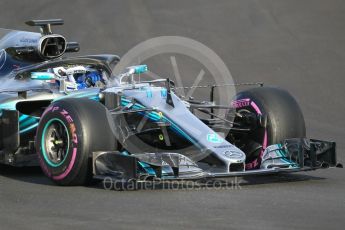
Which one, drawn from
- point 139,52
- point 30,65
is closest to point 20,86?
point 30,65

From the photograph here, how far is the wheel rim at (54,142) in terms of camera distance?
8891mm

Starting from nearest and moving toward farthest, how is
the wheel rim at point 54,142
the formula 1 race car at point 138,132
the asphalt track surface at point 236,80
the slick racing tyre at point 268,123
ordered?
the asphalt track surface at point 236,80, the formula 1 race car at point 138,132, the wheel rim at point 54,142, the slick racing tyre at point 268,123

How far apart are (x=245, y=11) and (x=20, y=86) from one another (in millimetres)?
10838

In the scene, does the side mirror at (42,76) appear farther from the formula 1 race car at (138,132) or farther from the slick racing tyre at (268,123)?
the slick racing tyre at (268,123)

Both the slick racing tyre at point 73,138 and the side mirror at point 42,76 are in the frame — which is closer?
the slick racing tyre at point 73,138

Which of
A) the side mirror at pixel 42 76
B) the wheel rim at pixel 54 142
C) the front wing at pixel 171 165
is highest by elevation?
the side mirror at pixel 42 76

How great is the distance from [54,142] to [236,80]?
7.85 m

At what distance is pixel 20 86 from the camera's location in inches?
413

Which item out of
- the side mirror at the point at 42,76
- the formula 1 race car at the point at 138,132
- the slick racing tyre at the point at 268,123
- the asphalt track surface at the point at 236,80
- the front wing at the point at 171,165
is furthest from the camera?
the side mirror at the point at 42,76

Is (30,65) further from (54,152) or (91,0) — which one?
(91,0)

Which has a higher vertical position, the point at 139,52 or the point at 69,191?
the point at 139,52

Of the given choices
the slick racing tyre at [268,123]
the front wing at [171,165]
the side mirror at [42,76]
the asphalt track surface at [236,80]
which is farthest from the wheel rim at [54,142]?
the slick racing tyre at [268,123]

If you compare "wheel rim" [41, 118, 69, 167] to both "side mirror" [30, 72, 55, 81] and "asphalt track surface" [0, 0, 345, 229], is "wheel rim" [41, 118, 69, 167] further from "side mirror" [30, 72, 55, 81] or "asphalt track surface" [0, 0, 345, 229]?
"side mirror" [30, 72, 55, 81]

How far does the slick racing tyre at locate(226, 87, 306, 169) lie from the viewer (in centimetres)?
949
